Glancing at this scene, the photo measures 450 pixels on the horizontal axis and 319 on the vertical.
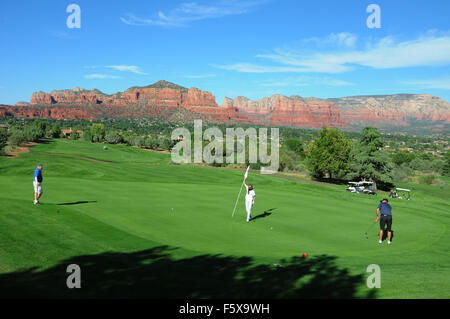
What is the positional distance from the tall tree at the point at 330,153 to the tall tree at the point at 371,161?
4.62 ft

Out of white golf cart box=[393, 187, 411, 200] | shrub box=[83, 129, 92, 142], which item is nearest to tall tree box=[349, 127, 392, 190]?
white golf cart box=[393, 187, 411, 200]

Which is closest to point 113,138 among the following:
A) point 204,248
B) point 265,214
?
point 265,214

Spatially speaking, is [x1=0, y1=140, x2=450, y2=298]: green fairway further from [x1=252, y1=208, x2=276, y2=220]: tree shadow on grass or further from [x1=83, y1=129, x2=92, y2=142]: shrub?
[x1=83, y1=129, x2=92, y2=142]: shrub

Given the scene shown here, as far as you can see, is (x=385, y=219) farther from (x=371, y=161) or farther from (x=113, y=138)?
(x=113, y=138)

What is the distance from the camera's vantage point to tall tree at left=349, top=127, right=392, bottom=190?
5194cm

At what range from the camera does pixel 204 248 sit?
11609 millimetres

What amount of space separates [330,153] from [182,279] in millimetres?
49617

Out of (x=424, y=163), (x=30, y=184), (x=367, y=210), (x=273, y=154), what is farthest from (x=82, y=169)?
(x=424, y=163)

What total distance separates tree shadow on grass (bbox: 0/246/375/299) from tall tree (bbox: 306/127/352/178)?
4520 centimetres

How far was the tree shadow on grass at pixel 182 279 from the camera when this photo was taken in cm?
734

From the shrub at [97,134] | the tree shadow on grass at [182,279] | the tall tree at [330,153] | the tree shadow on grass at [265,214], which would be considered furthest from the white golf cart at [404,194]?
the shrub at [97,134]

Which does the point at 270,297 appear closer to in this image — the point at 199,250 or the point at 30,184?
the point at 199,250

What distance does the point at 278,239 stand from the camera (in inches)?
537

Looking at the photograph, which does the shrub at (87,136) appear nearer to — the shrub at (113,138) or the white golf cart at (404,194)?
the shrub at (113,138)
